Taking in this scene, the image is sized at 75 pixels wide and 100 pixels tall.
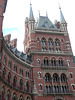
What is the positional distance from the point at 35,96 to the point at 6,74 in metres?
12.4

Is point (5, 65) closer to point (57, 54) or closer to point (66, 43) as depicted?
point (57, 54)

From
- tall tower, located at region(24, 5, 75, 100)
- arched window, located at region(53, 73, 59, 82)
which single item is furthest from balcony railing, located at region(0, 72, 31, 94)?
arched window, located at region(53, 73, 59, 82)

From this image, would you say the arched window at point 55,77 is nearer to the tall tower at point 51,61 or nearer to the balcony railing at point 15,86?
the tall tower at point 51,61

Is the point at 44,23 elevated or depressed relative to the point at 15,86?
elevated

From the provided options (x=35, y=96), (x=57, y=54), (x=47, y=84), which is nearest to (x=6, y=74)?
(x=35, y=96)

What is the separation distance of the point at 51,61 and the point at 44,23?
1905 cm

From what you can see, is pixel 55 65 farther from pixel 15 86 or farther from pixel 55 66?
pixel 15 86

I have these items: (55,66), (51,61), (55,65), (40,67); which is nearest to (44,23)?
(51,61)

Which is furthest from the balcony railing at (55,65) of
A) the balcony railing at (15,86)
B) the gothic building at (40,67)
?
the balcony railing at (15,86)

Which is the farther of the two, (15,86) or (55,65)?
(55,65)

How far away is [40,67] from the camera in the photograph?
165 ft

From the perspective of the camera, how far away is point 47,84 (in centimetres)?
4847

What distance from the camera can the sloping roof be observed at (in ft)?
205

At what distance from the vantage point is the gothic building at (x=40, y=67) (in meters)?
40.0
